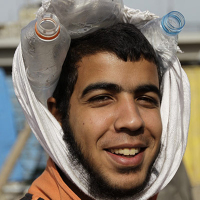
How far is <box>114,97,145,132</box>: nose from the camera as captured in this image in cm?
153

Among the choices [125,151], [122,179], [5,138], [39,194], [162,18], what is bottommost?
[5,138]

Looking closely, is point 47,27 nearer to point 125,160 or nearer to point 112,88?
point 112,88

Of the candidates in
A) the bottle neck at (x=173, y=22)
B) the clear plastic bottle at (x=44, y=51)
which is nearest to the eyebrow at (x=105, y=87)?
the clear plastic bottle at (x=44, y=51)

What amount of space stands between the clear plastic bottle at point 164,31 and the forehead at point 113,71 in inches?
8.5

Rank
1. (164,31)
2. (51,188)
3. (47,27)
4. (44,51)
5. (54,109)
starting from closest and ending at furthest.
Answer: (47,27)
(44,51)
(51,188)
(164,31)
(54,109)

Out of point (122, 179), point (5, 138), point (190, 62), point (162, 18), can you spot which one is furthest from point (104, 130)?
point (190, 62)

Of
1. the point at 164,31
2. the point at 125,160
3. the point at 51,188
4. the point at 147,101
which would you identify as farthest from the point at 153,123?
the point at 51,188

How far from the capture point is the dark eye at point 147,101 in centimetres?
170

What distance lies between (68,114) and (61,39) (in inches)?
16.6

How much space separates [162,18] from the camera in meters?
1.77

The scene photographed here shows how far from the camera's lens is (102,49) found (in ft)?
5.62

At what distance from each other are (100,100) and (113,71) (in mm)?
164

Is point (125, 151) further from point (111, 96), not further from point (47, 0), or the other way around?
point (47, 0)

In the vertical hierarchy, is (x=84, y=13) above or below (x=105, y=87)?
above
